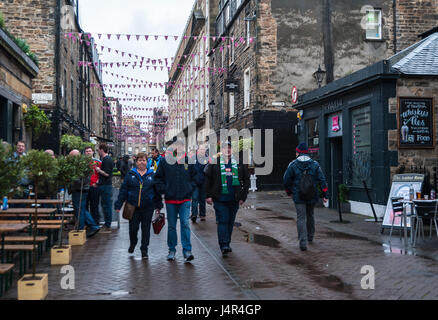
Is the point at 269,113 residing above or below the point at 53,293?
above

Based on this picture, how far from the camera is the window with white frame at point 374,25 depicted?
848 inches

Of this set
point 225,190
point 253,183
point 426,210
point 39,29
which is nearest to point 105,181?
point 225,190

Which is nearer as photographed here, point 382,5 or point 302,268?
point 302,268

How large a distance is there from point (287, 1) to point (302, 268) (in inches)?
690

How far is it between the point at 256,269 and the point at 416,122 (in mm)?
7664

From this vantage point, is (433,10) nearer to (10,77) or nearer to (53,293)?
(10,77)

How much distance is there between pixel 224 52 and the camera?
2912cm

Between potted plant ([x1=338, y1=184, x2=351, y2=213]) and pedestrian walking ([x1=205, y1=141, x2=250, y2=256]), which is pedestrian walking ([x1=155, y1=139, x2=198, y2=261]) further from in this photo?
potted plant ([x1=338, y1=184, x2=351, y2=213])

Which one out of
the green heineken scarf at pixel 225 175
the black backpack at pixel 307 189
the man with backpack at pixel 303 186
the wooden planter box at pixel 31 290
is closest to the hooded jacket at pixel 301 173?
the man with backpack at pixel 303 186

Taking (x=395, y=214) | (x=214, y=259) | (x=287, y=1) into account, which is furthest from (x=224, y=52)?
(x=214, y=259)

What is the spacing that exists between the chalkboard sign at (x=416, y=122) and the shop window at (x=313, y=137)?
4743mm

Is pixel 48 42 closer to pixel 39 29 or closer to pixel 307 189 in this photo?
pixel 39 29

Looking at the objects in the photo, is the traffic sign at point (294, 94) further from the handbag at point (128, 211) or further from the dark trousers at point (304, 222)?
the handbag at point (128, 211)
